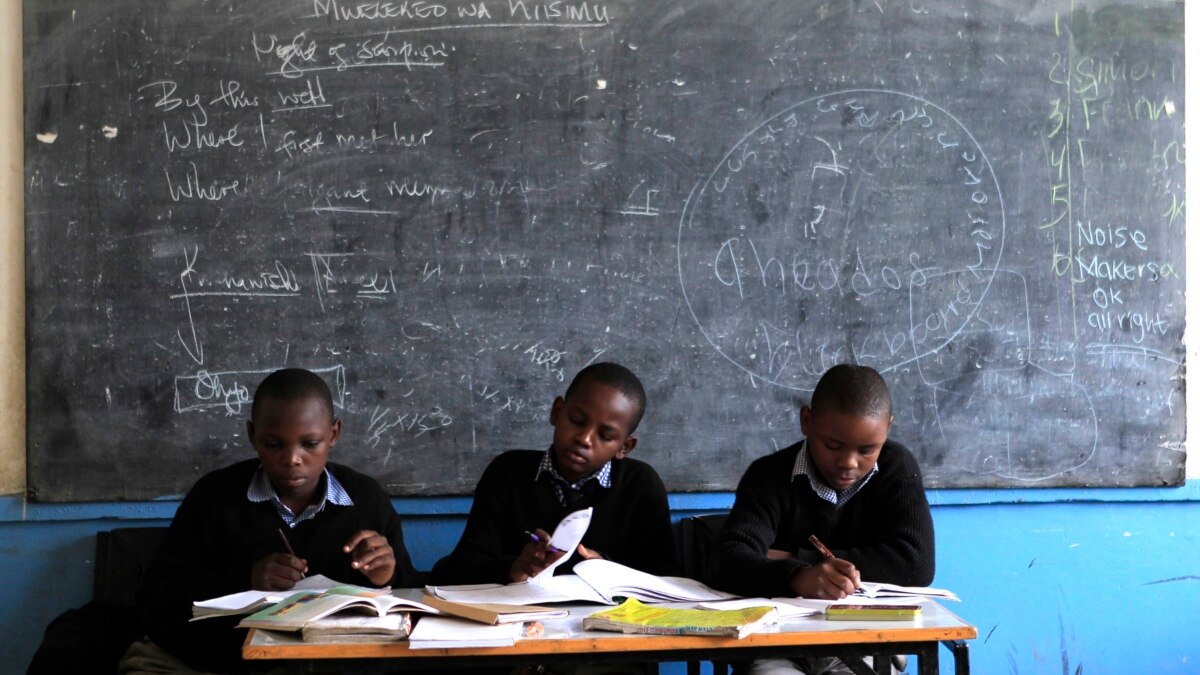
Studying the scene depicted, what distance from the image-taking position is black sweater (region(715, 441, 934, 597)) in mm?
2680

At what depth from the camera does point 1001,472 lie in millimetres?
3719

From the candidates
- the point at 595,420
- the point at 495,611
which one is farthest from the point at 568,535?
the point at 595,420

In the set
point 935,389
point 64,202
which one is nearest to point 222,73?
point 64,202

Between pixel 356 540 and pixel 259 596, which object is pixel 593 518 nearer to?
pixel 356 540

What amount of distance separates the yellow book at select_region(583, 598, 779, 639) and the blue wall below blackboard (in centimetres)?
139

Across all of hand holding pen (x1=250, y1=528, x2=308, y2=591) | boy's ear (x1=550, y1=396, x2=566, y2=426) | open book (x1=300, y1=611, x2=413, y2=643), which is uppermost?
boy's ear (x1=550, y1=396, x2=566, y2=426)

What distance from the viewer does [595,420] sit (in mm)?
2895

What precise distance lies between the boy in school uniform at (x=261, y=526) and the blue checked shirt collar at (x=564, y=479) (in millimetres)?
419

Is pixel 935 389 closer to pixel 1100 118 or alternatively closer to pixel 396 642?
pixel 1100 118

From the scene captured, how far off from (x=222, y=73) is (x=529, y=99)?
939 mm

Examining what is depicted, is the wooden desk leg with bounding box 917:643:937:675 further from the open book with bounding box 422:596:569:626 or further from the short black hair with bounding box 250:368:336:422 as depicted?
the short black hair with bounding box 250:368:336:422

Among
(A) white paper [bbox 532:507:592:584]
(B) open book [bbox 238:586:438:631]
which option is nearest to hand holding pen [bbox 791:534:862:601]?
(A) white paper [bbox 532:507:592:584]

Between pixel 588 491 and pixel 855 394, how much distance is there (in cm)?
75

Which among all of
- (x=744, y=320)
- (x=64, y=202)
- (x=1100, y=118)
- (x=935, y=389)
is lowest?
(x=935, y=389)
